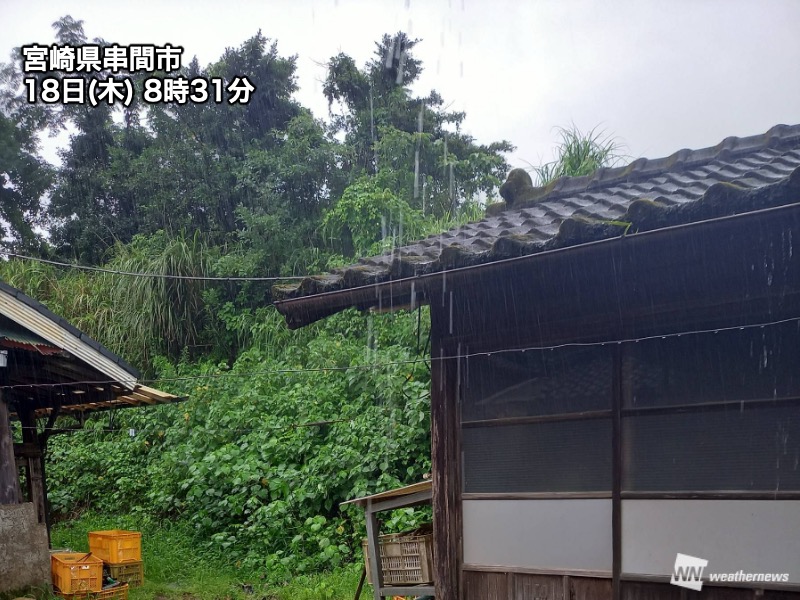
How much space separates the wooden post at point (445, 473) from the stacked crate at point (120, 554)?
21.2 ft

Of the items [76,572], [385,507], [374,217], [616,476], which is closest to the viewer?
[616,476]

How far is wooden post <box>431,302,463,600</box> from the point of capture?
615 cm

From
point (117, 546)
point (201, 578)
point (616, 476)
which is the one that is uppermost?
point (616, 476)

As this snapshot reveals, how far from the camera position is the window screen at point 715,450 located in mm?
4727

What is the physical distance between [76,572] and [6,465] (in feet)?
5.36

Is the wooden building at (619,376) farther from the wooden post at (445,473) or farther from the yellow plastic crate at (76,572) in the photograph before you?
the yellow plastic crate at (76,572)

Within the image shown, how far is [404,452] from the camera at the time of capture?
1258 cm

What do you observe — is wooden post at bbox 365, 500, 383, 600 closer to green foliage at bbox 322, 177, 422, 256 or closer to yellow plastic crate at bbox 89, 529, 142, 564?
yellow plastic crate at bbox 89, 529, 142, 564

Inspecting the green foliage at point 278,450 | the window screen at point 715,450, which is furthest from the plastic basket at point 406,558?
the green foliage at point 278,450

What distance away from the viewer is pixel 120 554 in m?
11.0

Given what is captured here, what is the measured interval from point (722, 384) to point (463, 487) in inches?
84.8

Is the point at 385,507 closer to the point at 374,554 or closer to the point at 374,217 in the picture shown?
the point at 374,554

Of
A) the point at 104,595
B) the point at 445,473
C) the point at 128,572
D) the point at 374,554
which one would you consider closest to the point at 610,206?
the point at 445,473

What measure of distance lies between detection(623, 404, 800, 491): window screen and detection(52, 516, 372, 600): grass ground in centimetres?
643
